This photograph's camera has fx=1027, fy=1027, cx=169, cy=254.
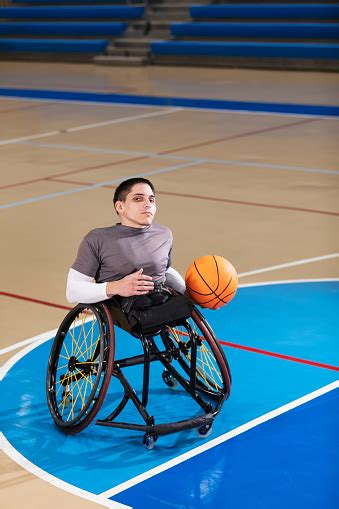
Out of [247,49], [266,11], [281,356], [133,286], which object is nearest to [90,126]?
[247,49]

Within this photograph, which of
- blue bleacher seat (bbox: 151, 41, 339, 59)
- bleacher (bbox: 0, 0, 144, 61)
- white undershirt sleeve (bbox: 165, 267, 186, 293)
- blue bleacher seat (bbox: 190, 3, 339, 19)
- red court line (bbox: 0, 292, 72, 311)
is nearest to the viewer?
Result: white undershirt sleeve (bbox: 165, 267, 186, 293)

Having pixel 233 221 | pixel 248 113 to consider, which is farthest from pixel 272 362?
pixel 248 113

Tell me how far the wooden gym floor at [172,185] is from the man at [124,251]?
88 centimetres

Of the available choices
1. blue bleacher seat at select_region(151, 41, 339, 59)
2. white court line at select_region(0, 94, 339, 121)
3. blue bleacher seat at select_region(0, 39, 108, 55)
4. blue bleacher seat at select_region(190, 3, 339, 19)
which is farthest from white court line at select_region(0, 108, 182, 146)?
blue bleacher seat at select_region(0, 39, 108, 55)

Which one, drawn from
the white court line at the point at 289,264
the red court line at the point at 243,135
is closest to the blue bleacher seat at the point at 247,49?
the red court line at the point at 243,135

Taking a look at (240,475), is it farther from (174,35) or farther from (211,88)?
(174,35)

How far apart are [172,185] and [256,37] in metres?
10.7

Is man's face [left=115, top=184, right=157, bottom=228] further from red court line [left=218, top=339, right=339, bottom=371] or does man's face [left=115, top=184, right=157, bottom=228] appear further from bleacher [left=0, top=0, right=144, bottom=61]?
bleacher [left=0, top=0, right=144, bottom=61]

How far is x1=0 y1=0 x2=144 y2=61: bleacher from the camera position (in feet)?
72.5

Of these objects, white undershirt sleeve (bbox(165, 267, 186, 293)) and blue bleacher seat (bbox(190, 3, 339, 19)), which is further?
blue bleacher seat (bbox(190, 3, 339, 19))

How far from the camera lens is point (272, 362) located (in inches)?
214

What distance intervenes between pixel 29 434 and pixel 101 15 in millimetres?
19150

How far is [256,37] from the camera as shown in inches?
791

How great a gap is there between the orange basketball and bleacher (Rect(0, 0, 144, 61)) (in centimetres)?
1775
